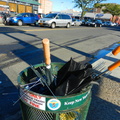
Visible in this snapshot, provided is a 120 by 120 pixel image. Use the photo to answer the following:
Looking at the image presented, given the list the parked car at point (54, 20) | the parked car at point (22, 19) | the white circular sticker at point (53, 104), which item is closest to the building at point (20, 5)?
the parked car at point (22, 19)

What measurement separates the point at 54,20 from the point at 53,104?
1702 centimetres

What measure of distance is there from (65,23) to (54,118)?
Answer: 741 inches

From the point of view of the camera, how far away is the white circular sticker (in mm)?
1131

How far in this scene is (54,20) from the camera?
1728cm

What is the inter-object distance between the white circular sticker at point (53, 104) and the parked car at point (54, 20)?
1629 centimetres

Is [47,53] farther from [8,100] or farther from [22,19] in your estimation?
[22,19]

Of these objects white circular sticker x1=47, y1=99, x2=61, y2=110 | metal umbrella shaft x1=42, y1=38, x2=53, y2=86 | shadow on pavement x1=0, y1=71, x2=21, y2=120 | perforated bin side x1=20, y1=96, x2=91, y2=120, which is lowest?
shadow on pavement x1=0, y1=71, x2=21, y2=120

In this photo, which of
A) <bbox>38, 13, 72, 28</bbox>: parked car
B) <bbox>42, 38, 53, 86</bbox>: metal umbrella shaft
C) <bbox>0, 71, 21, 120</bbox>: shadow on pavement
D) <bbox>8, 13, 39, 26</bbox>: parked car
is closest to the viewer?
<bbox>42, 38, 53, 86</bbox>: metal umbrella shaft

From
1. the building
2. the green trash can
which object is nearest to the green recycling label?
the green trash can

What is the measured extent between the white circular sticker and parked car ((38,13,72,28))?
1629 centimetres

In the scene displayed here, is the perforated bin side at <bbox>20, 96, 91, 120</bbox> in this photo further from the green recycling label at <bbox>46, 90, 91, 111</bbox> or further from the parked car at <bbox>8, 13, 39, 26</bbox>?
the parked car at <bbox>8, 13, 39, 26</bbox>

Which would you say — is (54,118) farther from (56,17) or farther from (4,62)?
(56,17)

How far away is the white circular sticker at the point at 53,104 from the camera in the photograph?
3.71 feet

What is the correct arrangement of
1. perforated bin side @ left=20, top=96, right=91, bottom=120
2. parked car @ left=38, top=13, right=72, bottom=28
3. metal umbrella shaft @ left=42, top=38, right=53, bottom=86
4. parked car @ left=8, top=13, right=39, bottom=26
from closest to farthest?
metal umbrella shaft @ left=42, top=38, right=53, bottom=86 → perforated bin side @ left=20, top=96, right=91, bottom=120 → parked car @ left=8, top=13, right=39, bottom=26 → parked car @ left=38, top=13, right=72, bottom=28
